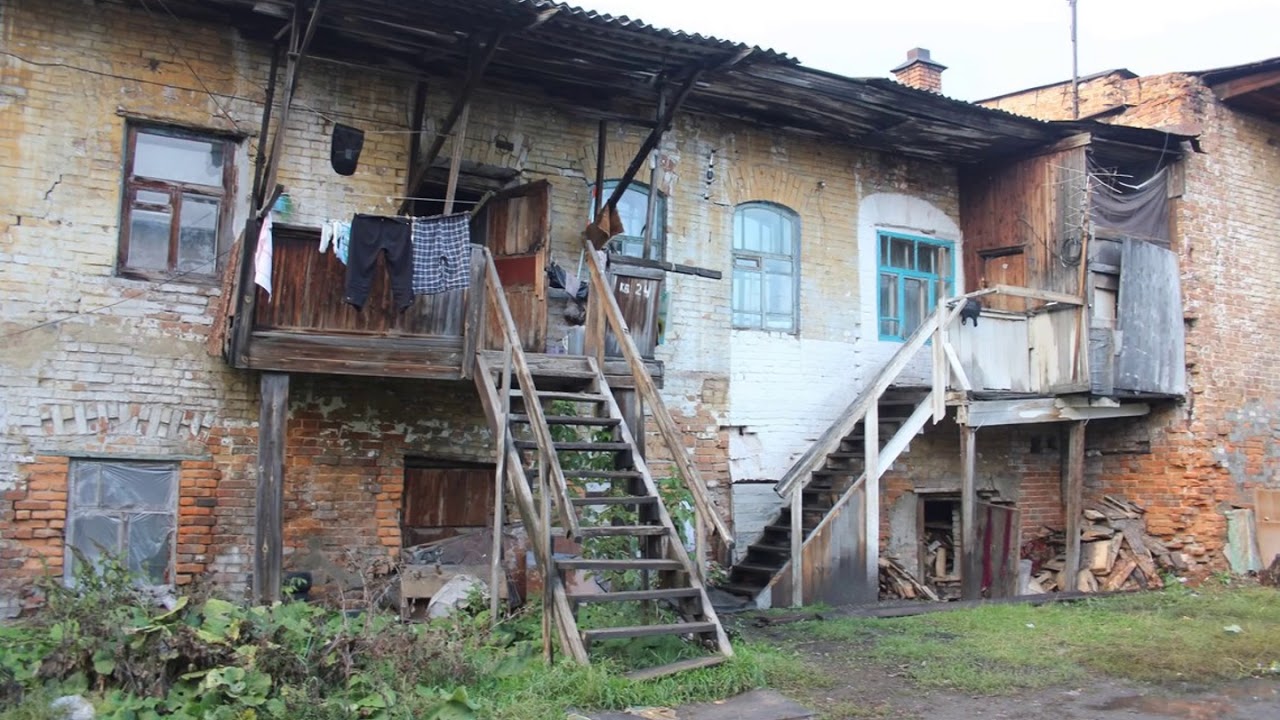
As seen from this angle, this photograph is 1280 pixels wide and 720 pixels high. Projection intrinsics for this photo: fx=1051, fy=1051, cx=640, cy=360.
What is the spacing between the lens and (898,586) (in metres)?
12.6

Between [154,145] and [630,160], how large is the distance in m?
4.84

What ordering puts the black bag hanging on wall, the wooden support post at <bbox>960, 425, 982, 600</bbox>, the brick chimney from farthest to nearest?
the brick chimney < the wooden support post at <bbox>960, 425, 982, 600</bbox> < the black bag hanging on wall

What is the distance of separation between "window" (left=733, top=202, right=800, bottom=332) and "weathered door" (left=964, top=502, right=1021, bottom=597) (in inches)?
138

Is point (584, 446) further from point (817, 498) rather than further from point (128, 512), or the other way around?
point (817, 498)

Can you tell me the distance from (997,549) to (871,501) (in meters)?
2.51

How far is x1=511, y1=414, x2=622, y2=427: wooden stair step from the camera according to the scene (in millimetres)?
8323

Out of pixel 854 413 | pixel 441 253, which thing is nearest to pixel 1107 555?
pixel 854 413

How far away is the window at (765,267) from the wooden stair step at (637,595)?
526 cm

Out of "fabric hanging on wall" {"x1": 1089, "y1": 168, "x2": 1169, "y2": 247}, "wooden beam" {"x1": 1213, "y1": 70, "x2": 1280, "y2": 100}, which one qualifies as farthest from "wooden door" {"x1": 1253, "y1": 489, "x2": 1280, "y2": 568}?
"wooden beam" {"x1": 1213, "y1": 70, "x2": 1280, "y2": 100}

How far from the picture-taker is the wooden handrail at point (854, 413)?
11445mm

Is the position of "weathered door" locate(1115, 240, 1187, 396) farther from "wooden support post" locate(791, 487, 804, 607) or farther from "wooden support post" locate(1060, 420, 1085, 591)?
"wooden support post" locate(791, 487, 804, 607)

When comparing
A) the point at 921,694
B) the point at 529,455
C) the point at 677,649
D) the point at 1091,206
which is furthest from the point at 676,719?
the point at 1091,206

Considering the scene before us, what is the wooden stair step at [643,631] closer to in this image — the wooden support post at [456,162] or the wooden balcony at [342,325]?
the wooden balcony at [342,325]

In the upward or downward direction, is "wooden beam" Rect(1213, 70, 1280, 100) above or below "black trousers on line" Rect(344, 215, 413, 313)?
above
